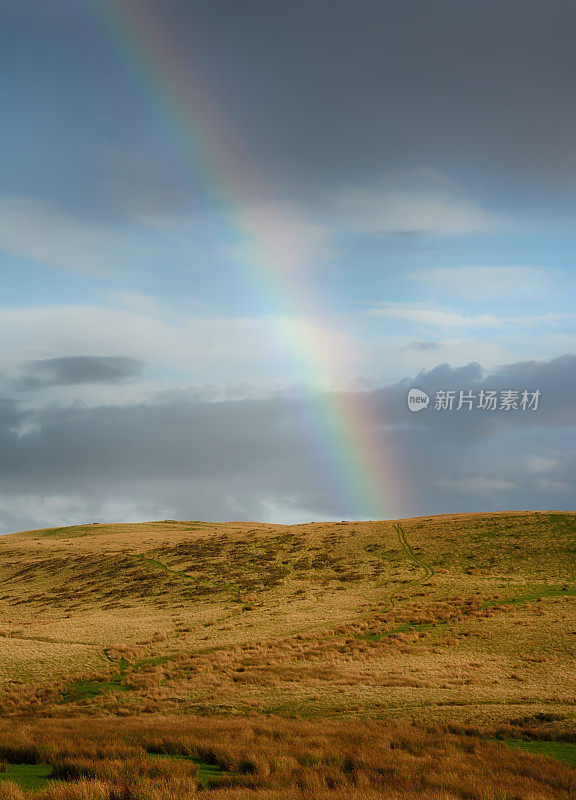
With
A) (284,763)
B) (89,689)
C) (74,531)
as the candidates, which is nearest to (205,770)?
(284,763)

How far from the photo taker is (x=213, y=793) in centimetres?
1280

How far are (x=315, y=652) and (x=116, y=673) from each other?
47.0 feet

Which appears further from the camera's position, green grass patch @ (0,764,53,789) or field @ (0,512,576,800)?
field @ (0,512,576,800)

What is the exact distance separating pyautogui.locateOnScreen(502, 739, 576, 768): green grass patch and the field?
0.19 meters

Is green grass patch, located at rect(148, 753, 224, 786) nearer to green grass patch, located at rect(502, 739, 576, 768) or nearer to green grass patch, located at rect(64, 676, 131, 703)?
green grass patch, located at rect(502, 739, 576, 768)

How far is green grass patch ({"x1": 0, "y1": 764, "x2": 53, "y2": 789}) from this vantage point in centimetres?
1395

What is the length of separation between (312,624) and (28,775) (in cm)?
4344

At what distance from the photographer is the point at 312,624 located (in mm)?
56188

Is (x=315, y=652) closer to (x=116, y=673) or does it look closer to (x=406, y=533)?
(x=116, y=673)

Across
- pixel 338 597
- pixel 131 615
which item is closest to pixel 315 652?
pixel 338 597

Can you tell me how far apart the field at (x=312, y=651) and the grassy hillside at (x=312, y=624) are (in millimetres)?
276

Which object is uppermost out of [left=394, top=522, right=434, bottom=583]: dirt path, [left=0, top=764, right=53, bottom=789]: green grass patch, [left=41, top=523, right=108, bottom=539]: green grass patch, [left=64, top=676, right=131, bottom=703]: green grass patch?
[left=0, top=764, right=53, bottom=789]: green grass patch

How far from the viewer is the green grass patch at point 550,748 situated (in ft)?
63.1

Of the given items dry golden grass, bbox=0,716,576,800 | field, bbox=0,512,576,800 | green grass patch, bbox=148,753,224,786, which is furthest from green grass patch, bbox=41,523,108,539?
green grass patch, bbox=148,753,224,786
